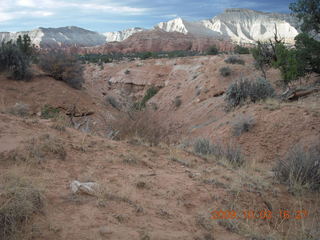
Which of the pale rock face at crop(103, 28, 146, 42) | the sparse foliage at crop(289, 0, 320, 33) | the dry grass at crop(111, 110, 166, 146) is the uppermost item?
the pale rock face at crop(103, 28, 146, 42)

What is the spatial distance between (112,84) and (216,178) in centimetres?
3113

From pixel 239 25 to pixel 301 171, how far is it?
121 metres

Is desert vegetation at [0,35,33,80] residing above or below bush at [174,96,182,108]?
above

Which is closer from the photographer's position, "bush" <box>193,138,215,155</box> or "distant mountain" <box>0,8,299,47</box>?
"bush" <box>193,138,215,155</box>

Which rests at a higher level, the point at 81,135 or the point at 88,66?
the point at 88,66

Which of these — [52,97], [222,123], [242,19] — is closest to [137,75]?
[52,97]

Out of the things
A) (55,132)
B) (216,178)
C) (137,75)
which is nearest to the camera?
(216,178)

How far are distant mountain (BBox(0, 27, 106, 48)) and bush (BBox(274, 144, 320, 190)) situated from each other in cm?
10783

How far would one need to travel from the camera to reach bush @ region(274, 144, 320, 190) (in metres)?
4.86

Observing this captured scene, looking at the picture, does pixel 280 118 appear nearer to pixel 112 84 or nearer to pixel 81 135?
pixel 81 135

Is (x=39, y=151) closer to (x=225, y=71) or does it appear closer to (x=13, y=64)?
(x=13, y=64)

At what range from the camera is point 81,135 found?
18.8 feet
